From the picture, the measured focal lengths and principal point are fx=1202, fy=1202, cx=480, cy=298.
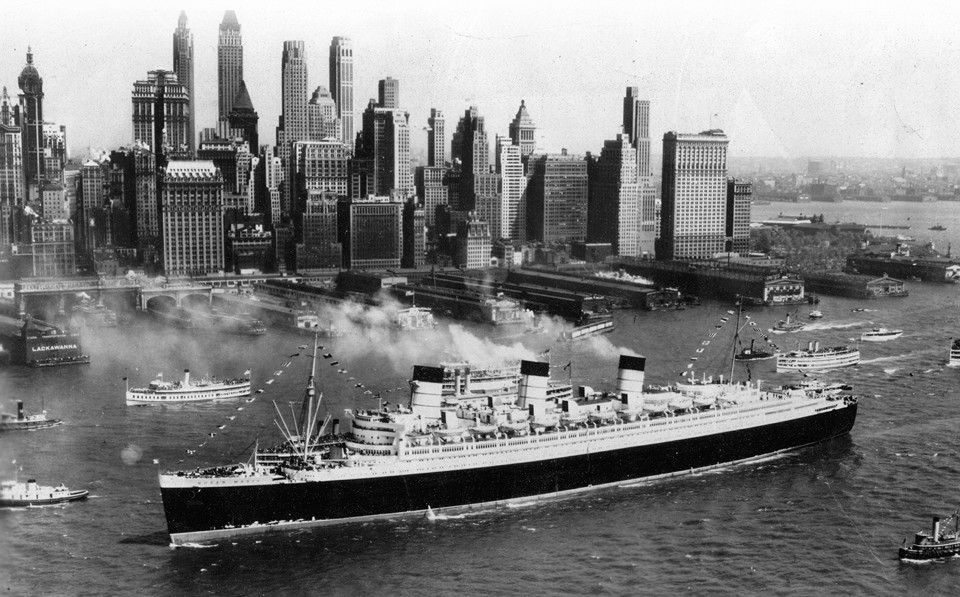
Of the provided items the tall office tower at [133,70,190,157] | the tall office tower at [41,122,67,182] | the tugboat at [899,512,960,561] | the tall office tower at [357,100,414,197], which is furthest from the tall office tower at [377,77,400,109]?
the tugboat at [899,512,960,561]

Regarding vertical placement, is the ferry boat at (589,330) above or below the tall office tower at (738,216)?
below

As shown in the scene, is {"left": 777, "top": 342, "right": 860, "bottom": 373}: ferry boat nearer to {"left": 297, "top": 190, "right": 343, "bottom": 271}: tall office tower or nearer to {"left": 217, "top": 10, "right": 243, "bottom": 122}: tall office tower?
{"left": 297, "top": 190, "right": 343, "bottom": 271}: tall office tower

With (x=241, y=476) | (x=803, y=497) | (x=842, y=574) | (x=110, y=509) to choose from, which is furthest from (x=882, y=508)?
(x=110, y=509)

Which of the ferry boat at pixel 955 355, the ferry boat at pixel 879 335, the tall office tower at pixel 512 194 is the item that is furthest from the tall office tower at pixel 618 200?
the ferry boat at pixel 955 355

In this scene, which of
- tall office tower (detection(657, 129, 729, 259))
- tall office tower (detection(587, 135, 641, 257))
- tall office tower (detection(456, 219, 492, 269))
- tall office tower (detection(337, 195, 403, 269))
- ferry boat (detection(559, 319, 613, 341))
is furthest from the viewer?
tall office tower (detection(587, 135, 641, 257))

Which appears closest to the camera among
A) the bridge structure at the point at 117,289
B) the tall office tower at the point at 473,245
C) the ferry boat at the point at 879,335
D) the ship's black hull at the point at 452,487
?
the ship's black hull at the point at 452,487

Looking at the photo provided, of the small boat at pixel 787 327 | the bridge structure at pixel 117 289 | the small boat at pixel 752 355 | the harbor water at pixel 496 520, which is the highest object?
the bridge structure at pixel 117 289

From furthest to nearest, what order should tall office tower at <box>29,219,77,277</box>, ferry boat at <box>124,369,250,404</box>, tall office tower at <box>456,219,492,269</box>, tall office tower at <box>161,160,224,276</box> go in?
tall office tower at <box>456,219,492,269</box>
tall office tower at <box>161,160,224,276</box>
tall office tower at <box>29,219,77,277</box>
ferry boat at <box>124,369,250,404</box>

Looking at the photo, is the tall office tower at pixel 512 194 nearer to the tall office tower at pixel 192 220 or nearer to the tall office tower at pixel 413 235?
the tall office tower at pixel 413 235

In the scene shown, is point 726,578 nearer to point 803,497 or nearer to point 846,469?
point 803,497
